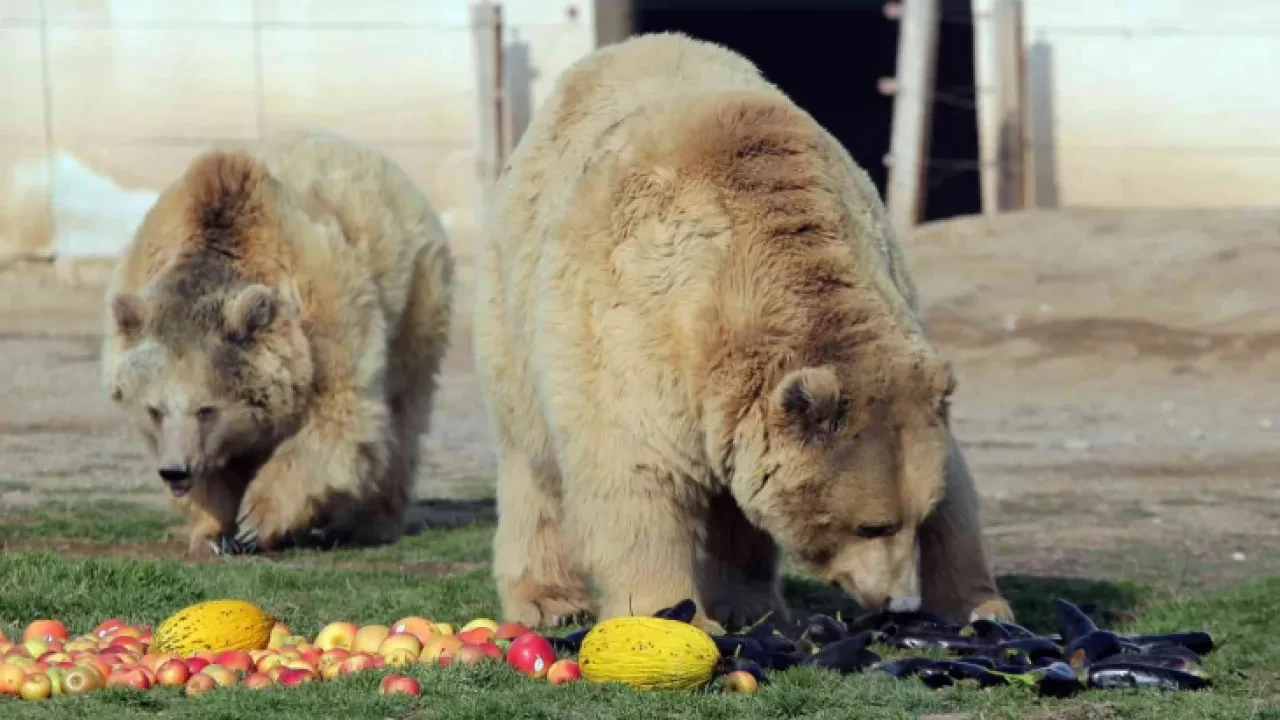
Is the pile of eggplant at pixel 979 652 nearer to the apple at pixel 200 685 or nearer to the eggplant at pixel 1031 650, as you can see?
the eggplant at pixel 1031 650

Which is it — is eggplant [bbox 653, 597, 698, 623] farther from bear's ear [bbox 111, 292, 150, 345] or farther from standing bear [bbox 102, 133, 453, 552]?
bear's ear [bbox 111, 292, 150, 345]

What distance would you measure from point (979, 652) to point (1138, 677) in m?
0.50

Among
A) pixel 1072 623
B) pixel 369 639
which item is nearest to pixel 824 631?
pixel 1072 623

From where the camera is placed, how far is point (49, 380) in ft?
53.2

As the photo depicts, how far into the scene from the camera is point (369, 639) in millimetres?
6340

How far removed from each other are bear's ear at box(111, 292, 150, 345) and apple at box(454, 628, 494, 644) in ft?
12.5

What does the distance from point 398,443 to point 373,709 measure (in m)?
5.32

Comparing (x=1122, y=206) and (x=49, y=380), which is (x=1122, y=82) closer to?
(x=1122, y=206)

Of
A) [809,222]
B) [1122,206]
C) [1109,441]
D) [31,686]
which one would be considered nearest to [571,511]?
[809,222]

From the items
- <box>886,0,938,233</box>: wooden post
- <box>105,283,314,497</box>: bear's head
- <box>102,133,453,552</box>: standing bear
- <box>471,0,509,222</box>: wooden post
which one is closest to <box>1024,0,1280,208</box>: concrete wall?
<box>886,0,938,233</box>: wooden post

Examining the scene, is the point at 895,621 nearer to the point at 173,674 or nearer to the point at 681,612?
the point at 681,612

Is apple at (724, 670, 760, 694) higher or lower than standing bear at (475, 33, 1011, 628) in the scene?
lower

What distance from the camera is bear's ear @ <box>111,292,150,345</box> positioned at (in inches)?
378

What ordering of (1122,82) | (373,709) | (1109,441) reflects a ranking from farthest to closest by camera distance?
(1122,82) → (1109,441) → (373,709)
